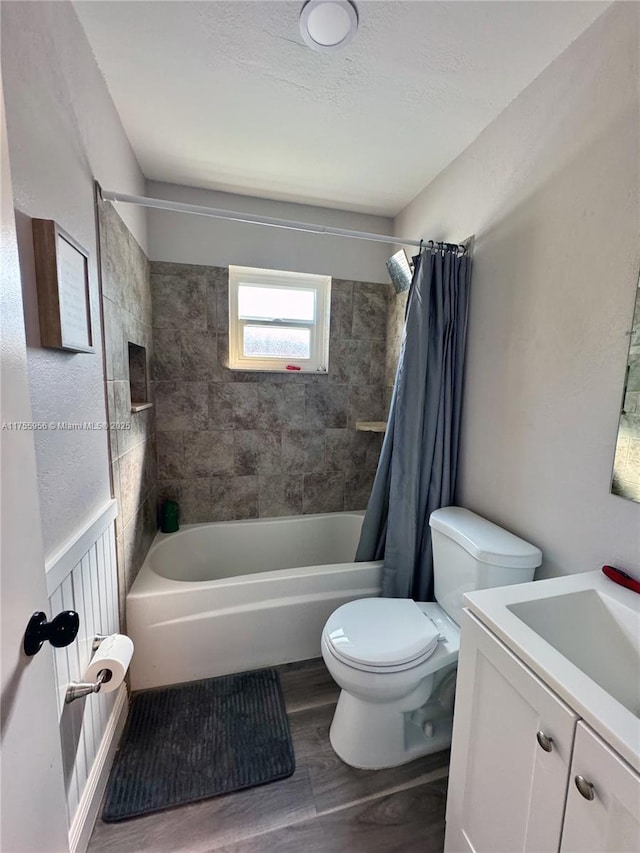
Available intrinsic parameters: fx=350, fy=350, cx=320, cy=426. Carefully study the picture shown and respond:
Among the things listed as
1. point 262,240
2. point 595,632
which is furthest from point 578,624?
Answer: point 262,240

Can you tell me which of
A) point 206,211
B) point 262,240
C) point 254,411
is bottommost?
point 254,411

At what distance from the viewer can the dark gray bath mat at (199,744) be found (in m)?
1.20

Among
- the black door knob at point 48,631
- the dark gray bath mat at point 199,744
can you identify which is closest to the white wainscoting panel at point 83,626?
the dark gray bath mat at point 199,744

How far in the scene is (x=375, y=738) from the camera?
1298 millimetres

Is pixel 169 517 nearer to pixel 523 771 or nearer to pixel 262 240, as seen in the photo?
pixel 262 240

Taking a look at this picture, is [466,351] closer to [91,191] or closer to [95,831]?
[91,191]

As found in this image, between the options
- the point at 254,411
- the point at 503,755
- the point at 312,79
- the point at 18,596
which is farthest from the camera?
the point at 254,411

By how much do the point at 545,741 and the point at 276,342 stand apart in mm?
2155

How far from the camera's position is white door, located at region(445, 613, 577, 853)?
68 centimetres

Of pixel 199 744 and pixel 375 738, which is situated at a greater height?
pixel 375 738

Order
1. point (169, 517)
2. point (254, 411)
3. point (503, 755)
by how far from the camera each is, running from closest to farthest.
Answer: point (503, 755)
point (169, 517)
point (254, 411)

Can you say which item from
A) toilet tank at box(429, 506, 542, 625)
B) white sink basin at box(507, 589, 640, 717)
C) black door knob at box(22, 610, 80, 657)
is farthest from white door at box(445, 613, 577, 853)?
black door knob at box(22, 610, 80, 657)

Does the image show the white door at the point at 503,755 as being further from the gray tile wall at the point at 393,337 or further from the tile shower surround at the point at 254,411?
the gray tile wall at the point at 393,337

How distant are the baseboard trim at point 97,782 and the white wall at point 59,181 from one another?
2.67 ft
